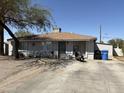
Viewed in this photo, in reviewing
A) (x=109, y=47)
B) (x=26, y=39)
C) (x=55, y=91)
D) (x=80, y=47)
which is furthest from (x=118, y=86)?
(x=109, y=47)

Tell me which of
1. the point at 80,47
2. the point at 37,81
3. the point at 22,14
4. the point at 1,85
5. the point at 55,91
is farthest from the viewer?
the point at 80,47

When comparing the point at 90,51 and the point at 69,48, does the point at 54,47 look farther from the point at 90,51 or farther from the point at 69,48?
the point at 90,51

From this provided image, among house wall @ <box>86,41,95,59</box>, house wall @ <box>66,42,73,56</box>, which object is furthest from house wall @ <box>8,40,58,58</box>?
house wall @ <box>86,41,95,59</box>

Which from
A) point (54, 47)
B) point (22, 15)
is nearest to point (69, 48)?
point (54, 47)

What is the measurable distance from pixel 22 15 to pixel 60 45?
Answer: 23.6 feet

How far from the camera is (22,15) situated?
24.5 m

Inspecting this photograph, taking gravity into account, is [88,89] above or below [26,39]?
below

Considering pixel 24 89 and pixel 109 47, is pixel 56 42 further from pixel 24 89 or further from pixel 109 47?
pixel 24 89

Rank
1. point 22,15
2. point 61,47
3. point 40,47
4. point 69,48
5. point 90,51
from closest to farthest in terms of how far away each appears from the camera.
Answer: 1. point 22,15
2. point 90,51
3. point 69,48
4. point 61,47
5. point 40,47

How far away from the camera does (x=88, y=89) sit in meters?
10.8

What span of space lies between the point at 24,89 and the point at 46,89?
878 mm

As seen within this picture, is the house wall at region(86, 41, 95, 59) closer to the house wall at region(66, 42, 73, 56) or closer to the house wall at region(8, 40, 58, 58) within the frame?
the house wall at region(66, 42, 73, 56)

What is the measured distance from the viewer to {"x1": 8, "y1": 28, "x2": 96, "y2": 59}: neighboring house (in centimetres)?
2922

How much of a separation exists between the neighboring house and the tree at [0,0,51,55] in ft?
12.8
